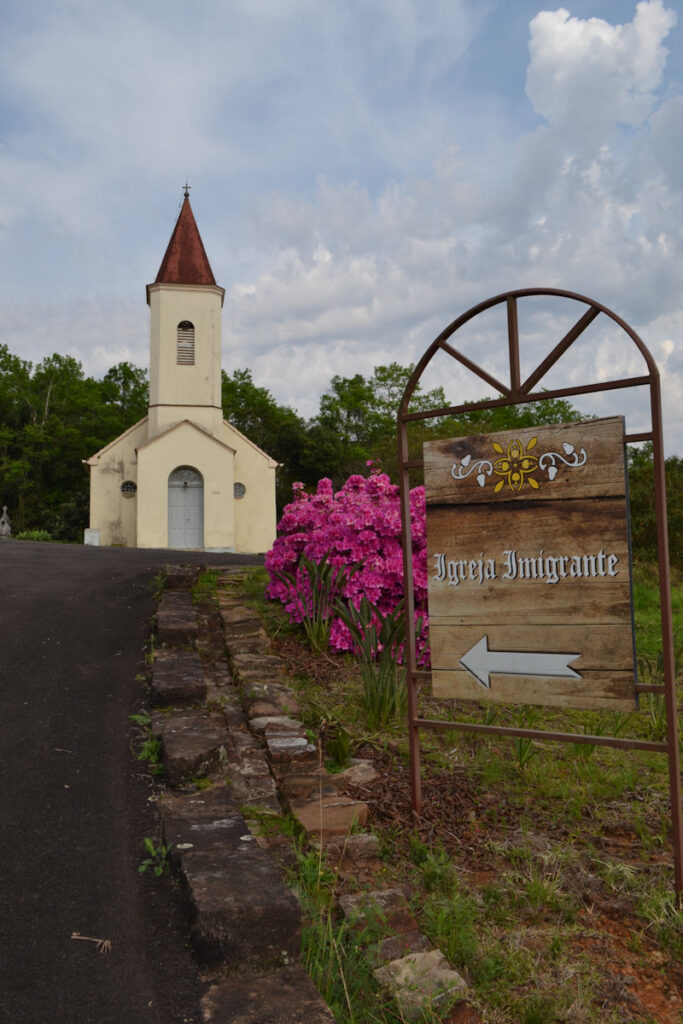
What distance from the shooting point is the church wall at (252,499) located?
26500mm

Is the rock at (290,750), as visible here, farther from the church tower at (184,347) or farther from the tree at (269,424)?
the tree at (269,424)

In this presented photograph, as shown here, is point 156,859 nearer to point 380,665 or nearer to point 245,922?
point 245,922

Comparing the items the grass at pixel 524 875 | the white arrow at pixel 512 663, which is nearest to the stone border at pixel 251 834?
the grass at pixel 524 875

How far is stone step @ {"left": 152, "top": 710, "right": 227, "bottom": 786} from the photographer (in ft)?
12.1

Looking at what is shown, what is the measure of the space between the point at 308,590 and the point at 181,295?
21.7 metres

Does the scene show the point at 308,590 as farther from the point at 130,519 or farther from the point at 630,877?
the point at 130,519

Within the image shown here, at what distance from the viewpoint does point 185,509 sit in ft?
82.8

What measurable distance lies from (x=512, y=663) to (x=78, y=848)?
83.9 inches

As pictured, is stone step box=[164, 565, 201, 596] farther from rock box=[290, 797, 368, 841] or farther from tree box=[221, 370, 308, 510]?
tree box=[221, 370, 308, 510]

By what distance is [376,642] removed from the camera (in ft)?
18.4

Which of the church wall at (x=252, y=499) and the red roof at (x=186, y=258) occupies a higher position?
the red roof at (x=186, y=258)

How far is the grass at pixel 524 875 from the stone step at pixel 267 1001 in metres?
0.14

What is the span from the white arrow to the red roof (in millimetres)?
24525

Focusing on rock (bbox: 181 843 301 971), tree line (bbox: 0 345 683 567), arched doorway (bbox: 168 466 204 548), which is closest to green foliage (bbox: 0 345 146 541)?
tree line (bbox: 0 345 683 567)
